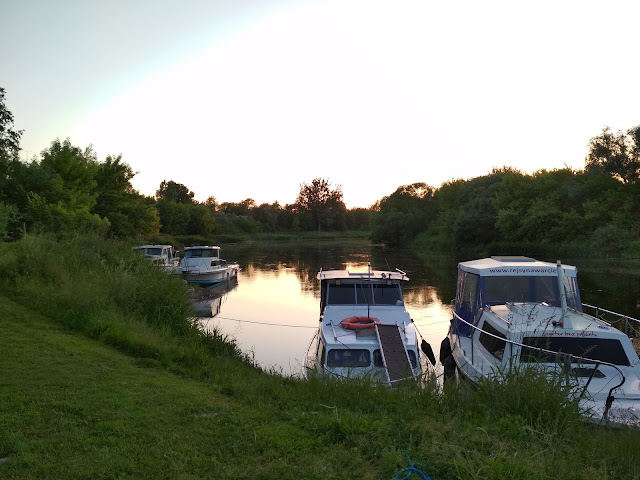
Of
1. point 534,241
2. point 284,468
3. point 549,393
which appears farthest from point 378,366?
point 534,241

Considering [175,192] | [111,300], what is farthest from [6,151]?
[175,192]

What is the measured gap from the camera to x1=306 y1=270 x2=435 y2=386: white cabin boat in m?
9.88

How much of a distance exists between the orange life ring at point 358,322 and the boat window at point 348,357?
1071 millimetres

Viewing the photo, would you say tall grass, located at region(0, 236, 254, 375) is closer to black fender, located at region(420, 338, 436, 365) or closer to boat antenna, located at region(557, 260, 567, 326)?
black fender, located at region(420, 338, 436, 365)

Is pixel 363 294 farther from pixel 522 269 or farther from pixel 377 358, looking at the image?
pixel 522 269

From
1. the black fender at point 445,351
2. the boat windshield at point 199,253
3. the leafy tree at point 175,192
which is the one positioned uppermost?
the leafy tree at point 175,192

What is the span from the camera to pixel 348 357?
10336 millimetres

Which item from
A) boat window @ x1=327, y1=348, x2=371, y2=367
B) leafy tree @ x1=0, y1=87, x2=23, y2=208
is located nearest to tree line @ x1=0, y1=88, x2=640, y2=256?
leafy tree @ x1=0, y1=87, x2=23, y2=208

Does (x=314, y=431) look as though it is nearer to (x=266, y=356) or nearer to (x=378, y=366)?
(x=378, y=366)

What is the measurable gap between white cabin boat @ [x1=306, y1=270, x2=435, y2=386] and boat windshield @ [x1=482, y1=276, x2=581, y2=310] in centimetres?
206

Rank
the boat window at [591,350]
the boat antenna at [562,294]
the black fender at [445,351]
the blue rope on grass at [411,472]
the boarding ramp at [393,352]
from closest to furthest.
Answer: the blue rope on grass at [411,472], the boat window at [591,350], the boarding ramp at [393,352], the boat antenna at [562,294], the black fender at [445,351]

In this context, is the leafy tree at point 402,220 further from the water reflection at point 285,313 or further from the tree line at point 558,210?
the water reflection at point 285,313

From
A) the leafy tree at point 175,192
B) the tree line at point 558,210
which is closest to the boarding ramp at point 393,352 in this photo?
the tree line at point 558,210

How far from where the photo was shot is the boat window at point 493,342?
9.59 meters
